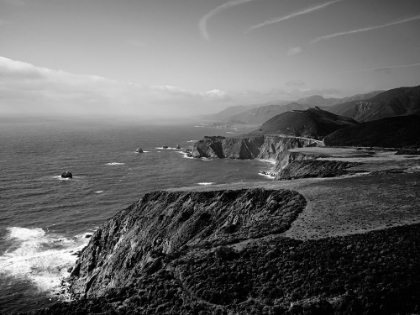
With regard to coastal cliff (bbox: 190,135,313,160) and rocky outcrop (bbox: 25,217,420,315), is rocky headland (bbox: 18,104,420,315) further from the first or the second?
coastal cliff (bbox: 190,135,313,160)

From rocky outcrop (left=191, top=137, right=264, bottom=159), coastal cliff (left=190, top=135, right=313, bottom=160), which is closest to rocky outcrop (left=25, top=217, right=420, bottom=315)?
coastal cliff (left=190, top=135, right=313, bottom=160)

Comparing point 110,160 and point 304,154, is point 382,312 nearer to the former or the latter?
point 304,154

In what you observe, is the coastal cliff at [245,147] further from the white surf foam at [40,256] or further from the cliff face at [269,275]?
the cliff face at [269,275]

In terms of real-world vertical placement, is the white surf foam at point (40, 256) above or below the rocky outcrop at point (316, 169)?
below

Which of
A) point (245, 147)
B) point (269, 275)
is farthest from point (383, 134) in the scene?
point (269, 275)

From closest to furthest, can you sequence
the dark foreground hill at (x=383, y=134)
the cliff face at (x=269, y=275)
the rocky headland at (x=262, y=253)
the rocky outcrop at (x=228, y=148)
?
the cliff face at (x=269, y=275), the rocky headland at (x=262, y=253), the dark foreground hill at (x=383, y=134), the rocky outcrop at (x=228, y=148)

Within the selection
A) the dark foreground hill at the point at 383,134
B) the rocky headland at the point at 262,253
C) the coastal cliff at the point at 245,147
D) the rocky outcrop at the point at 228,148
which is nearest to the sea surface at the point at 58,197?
the rocky headland at the point at 262,253
